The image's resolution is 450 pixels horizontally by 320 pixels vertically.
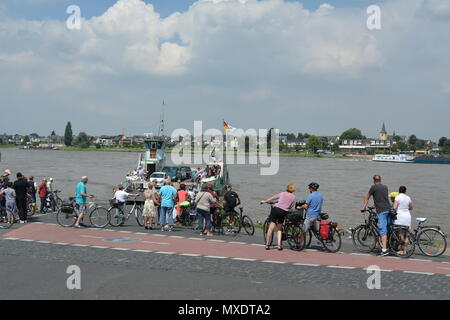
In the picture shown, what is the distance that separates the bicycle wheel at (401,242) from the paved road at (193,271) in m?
0.41

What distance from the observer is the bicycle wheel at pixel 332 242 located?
1270cm

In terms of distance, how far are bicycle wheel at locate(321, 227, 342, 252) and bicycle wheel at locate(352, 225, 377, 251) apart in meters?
0.70

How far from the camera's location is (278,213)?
12.5 m

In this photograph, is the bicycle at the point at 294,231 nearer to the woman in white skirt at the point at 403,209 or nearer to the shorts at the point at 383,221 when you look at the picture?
the shorts at the point at 383,221

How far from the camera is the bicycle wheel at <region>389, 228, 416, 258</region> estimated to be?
40.6 feet

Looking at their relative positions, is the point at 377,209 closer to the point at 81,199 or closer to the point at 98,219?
the point at 98,219

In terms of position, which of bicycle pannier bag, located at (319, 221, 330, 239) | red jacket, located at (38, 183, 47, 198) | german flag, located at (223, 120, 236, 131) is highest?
german flag, located at (223, 120, 236, 131)

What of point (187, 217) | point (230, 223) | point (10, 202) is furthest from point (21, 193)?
point (230, 223)

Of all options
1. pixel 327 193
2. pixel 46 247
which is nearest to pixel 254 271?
pixel 46 247

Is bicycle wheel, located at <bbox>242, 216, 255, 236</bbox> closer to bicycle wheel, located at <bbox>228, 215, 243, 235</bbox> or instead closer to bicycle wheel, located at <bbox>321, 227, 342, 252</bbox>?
bicycle wheel, located at <bbox>228, 215, 243, 235</bbox>

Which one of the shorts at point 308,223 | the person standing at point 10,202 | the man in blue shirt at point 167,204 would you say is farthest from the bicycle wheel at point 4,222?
the shorts at point 308,223

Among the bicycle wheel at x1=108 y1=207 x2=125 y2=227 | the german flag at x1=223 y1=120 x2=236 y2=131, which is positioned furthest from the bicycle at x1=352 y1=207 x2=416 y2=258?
the german flag at x1=223 y1=120 x2=236 y2=131
